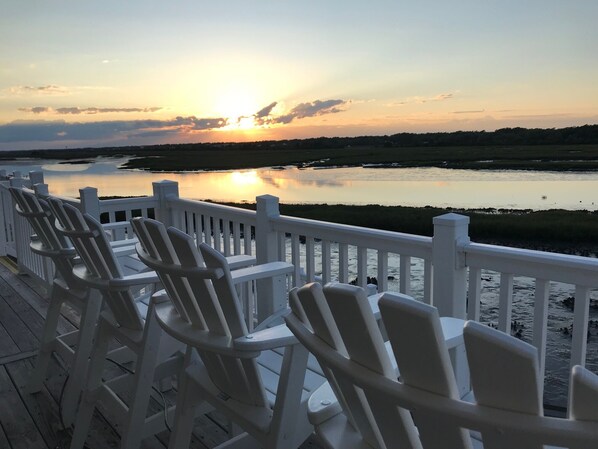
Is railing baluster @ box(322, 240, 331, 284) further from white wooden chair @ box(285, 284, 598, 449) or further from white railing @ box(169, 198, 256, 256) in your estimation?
white wooden chair @ box(285, 284, 598, 449)

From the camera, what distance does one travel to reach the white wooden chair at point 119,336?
240 centimetres

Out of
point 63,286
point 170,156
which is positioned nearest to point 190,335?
point 63,286

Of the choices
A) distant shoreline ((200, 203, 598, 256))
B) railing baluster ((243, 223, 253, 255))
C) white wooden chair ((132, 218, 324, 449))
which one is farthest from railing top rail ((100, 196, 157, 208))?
distant shoreline ((200, 203, 598, 256))

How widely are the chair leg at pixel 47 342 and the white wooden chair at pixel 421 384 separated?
2464mm

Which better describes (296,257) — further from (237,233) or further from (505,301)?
(505,301)

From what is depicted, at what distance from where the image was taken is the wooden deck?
276 cm

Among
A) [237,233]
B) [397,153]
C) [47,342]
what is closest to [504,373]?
[237,233]

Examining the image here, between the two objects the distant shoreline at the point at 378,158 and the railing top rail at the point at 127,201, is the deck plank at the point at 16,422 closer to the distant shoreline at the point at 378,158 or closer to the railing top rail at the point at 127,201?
the railing top rail at the point at 127,201

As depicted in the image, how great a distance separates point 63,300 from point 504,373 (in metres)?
3.06

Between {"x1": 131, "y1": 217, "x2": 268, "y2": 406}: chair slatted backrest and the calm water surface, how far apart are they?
1917 centimetres

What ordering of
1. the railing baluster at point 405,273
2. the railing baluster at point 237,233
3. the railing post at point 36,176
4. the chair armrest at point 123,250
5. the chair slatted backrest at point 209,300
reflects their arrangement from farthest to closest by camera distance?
the railing post at point 36,176 → the railing baluster at point 237,233 → the chair armrest at point 123,250 → the railing baluster at point 405,273 → the chair slatted backrest at point 209,300

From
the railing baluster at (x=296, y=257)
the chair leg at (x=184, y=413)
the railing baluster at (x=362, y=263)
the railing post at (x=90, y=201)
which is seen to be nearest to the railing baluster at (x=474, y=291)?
the railing baluster at (x=362, y=263)

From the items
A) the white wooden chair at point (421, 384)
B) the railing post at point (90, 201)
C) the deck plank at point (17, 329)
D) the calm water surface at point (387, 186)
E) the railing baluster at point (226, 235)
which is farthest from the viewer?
the calm water surface at point (387, 186)

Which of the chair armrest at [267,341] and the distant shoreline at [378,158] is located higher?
the chair armrest at [267,341]
